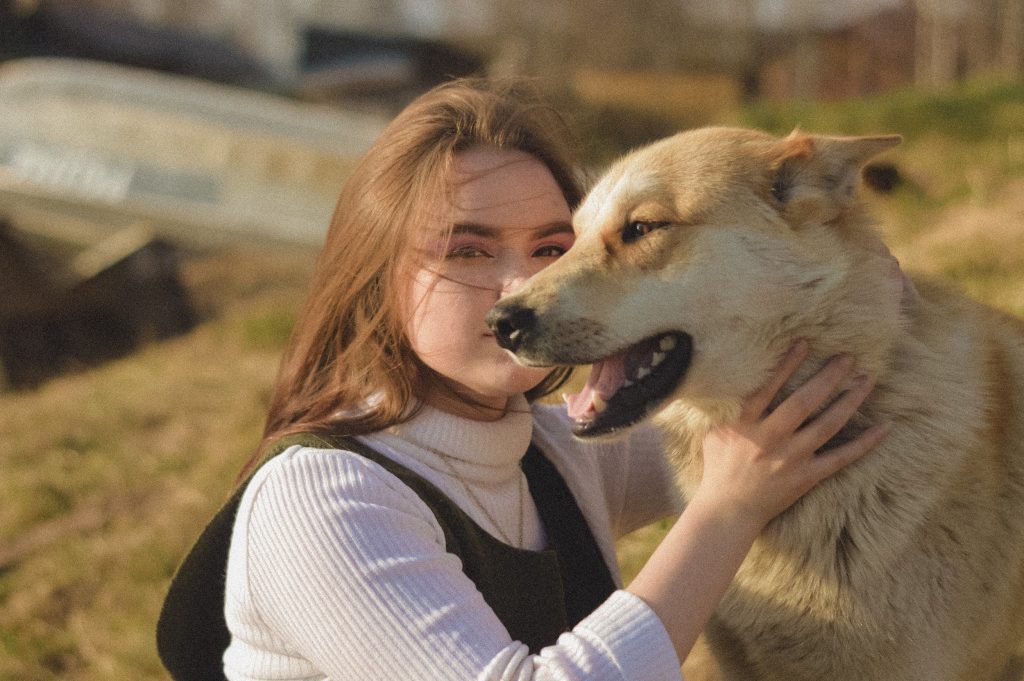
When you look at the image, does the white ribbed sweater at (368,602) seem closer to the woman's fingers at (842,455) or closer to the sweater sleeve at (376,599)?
the sweater sleeve at (376,599)

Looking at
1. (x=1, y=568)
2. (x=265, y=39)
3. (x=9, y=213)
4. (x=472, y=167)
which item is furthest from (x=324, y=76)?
(x=472, y=167)

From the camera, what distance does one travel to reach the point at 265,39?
13.8m

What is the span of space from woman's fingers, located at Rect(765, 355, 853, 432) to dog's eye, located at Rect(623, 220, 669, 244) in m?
0.38

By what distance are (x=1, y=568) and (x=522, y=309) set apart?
2.91 m

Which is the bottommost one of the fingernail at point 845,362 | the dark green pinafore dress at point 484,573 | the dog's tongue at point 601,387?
the dark green pinafore dress at point 484,573

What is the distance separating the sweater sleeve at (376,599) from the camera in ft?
4.79

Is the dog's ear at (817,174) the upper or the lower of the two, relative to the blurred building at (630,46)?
upper

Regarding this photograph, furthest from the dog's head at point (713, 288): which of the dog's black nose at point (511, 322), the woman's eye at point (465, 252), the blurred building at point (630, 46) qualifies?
the blurred building at point (630, 46)

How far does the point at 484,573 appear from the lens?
1749 millimetres

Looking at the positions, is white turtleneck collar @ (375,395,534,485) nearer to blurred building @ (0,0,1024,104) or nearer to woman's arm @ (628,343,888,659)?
woman's arm @ (628,343,888,659)

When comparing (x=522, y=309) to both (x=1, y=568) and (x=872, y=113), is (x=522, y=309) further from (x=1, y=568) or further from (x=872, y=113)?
(x=872, y=113)

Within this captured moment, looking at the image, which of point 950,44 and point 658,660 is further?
point 950,44

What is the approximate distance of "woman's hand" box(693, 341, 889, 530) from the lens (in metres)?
1.65

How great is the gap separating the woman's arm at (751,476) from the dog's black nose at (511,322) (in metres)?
0.39
